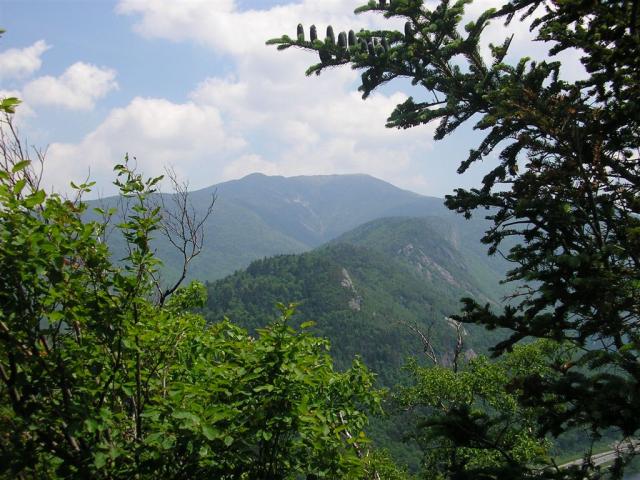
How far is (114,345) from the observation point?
14.8 ft

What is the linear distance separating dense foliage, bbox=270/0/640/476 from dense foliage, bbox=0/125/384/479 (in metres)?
2.63

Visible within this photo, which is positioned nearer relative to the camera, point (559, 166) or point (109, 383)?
point (109, 383)

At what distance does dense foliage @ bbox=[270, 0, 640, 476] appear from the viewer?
16.6ft

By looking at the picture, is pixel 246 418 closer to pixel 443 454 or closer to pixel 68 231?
pixel 68 231

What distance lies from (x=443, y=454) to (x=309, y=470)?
1510cm

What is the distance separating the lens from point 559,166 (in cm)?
627

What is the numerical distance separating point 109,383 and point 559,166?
20.0 ft

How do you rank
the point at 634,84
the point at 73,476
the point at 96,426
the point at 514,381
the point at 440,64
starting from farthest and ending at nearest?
the point at 440,64, the point at 634,84, the point at 514,381, the point at 73,476, the point at 96,426

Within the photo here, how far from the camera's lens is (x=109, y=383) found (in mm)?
4340

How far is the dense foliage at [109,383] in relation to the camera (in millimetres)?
3885

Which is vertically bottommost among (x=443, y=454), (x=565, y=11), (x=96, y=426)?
(x=443, y=454)

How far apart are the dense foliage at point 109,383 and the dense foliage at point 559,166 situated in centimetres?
263

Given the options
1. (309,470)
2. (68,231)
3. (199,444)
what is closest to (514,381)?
(309,470)

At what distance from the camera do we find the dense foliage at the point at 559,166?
5.05m
